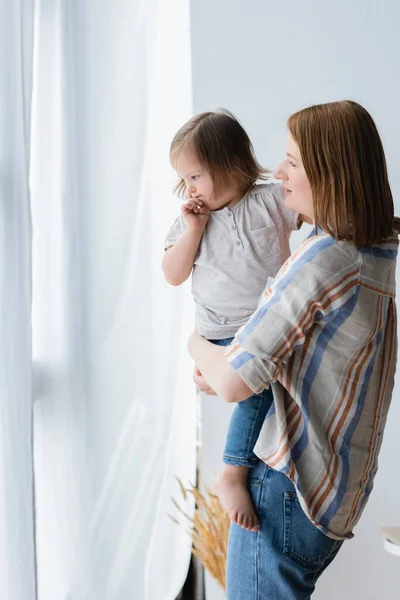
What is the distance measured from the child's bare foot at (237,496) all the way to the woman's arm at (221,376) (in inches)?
7.9

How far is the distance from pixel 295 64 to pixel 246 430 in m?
1.60

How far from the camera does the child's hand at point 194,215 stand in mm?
1531

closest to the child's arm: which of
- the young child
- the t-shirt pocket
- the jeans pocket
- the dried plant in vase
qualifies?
the young child

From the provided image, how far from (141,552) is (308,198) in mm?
1544

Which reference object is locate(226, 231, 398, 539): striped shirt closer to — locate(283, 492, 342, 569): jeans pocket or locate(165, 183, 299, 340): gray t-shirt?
locate(283, 492, 342, 569): jeans pocket

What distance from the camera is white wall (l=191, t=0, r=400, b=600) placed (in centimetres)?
253

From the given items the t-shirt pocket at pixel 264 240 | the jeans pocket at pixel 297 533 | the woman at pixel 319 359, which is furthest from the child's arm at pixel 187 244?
the jeans pocket at pixel 297 533

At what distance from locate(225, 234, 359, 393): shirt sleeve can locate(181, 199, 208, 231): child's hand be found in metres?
0.42

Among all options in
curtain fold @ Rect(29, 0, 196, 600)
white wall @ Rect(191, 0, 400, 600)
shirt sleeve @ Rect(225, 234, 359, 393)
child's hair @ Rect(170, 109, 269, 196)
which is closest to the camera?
shirt sleeve @ Rect(225, 234, 359, 393)

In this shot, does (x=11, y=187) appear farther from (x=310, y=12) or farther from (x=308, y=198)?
(x=310, y=12)

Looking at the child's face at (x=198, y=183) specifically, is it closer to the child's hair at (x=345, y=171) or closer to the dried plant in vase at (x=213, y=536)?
the child's hair at (x=345, y=171)

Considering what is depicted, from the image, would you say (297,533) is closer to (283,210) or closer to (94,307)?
(283,210)

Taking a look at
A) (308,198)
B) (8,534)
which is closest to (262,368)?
(308,198)

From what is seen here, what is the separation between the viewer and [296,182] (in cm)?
121
